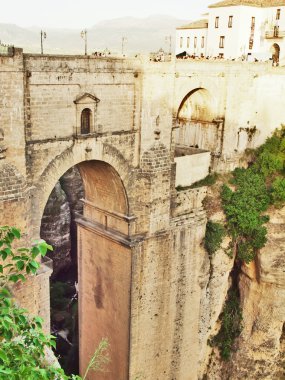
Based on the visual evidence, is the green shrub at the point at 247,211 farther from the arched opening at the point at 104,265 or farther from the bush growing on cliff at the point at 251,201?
the arched opening at the point at 104,265

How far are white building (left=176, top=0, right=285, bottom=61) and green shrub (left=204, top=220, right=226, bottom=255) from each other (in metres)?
15.7

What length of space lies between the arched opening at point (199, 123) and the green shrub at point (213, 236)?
11.2ft

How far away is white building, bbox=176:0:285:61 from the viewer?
31.5m

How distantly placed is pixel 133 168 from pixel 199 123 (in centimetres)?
586

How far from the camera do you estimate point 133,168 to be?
54.9 ft

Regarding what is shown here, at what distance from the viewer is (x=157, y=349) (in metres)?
18.7

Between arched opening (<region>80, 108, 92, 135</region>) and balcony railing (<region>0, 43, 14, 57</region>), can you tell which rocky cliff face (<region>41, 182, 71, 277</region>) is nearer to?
arched opening (<region>80, 108, 92, 135</region>)

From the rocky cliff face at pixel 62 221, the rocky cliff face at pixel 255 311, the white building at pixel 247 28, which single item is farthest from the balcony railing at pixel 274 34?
the rocky cliff face at pixel 62 221

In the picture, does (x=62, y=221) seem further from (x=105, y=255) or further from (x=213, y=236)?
(x=213, y=236)

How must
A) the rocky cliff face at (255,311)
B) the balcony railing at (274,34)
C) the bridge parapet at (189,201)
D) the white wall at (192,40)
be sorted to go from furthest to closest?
the white wall at (192,40) < the balcony railing at (274,34) < the rocky cliff face at (255,311) < the bridge parapet at (189,201)

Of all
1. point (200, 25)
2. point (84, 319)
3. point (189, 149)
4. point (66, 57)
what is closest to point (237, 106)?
point (189, 149)

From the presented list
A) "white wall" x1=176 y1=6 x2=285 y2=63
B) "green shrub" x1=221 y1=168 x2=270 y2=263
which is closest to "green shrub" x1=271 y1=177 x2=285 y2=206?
"green shrub" x1=221 y1=168 x2=270 y2=263

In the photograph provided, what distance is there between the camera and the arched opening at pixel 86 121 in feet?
49.2

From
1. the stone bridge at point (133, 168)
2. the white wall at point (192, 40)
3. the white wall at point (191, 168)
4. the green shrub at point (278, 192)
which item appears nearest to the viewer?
the stone bridge at point (133, 168)
